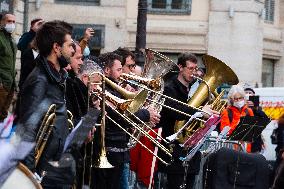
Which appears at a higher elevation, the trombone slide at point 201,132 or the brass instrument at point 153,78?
the brass instrument at point 153,78

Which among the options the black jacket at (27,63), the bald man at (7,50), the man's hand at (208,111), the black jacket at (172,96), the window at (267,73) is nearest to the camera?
the black jacket at (27,63)

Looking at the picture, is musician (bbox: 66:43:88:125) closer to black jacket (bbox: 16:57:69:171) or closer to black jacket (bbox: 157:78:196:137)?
black jacket (bbox: 16:57:69:171)

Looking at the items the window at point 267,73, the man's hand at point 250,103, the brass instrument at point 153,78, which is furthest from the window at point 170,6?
the brass instrument at point 153,78

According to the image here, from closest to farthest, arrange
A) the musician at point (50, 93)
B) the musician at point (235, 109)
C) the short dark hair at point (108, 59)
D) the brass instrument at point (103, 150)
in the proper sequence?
the musician at point (50, 93) → the brass instrument at point (103, 150) → the short dark hair at point (108, 59) → the musician at point (235, 109)

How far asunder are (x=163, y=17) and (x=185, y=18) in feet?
2.10

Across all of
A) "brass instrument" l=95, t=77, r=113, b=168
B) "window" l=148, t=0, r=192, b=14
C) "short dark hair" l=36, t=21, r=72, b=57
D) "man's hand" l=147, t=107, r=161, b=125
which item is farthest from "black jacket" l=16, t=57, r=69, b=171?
"window" l=148, t=0, r=192, b=14

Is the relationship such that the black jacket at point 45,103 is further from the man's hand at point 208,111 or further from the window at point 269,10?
the window at point 269,10

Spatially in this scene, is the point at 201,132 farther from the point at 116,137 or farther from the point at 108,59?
A: the point at 108,59

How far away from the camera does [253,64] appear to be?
1023 inches

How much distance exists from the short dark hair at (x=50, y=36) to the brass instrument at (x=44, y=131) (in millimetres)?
589

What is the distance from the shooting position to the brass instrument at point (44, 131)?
6.34 metres

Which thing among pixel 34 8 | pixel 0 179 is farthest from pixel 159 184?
pixel 34 8

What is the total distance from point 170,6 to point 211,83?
647 inches

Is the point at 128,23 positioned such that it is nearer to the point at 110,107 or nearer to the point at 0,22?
the point at 0,22
